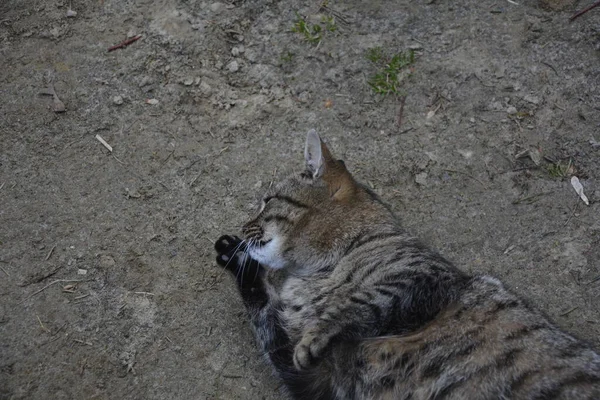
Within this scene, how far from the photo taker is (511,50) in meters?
5.11

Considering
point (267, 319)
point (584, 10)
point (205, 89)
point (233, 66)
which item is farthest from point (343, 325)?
point (584, 10)

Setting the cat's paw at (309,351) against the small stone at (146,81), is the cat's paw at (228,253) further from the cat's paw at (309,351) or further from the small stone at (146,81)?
the small stone at (146,81)

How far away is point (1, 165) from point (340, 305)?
269 cm

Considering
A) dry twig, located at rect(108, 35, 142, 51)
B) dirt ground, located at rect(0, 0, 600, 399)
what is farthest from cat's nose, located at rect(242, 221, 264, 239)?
dry twig, located at rect(108, 35, 142, 51)

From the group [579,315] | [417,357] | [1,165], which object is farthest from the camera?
[1,165]

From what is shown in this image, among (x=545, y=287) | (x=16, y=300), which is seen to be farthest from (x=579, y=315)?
(x=16, y=300)

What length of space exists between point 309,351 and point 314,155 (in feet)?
3.94

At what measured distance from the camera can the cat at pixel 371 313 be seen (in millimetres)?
2984

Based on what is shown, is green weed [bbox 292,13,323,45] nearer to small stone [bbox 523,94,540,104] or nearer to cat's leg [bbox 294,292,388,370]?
small stone [bbox 523,94,540,104]

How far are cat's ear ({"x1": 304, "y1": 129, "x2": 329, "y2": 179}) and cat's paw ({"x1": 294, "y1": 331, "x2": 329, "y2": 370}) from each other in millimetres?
1042

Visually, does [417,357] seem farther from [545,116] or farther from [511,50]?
[511,50]

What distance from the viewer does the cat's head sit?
3.75m

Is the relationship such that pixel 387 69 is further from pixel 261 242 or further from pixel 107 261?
pixel 107 261

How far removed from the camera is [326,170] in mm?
3857
